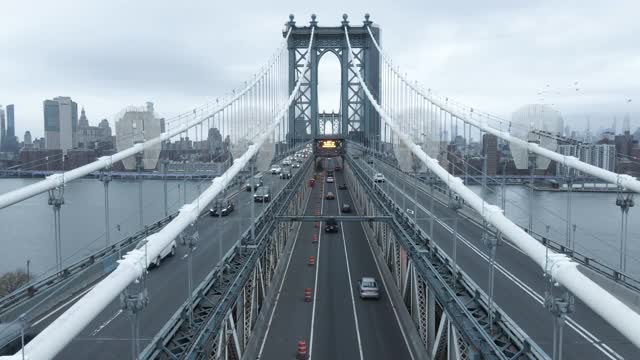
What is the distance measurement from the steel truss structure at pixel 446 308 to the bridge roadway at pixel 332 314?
3.56 ft

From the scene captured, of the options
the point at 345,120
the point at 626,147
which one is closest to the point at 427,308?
the point at 626,147

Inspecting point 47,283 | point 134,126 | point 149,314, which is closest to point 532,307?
point 149,314

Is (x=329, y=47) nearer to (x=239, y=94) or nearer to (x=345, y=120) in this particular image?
(x=345, y=120)

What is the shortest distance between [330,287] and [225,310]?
12877 millimetres

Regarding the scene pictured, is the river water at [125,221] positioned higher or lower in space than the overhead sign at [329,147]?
lower

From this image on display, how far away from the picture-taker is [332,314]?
19875 mm

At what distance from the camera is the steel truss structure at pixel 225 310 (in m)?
8.93

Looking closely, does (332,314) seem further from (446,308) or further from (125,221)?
(125,221)

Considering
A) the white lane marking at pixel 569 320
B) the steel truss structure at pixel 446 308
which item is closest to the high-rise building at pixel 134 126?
the steel truss structure at pixel 446 308

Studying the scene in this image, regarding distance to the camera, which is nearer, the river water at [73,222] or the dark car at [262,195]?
the dark car at [262,195]

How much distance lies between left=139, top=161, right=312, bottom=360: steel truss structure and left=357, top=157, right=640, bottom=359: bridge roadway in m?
5.46

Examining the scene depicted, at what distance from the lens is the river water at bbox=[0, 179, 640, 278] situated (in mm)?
31922

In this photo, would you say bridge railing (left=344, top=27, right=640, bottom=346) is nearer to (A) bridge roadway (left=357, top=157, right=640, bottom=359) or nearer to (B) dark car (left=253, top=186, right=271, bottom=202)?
(A) bridge roadway (left=357, top=157, right=640, bottom=359)

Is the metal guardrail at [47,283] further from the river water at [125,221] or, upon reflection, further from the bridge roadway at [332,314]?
the river water at [125,221]
